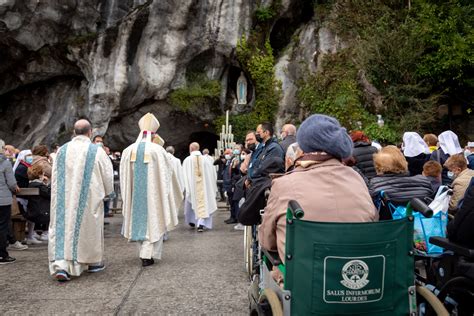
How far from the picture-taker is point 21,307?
14.0 feet

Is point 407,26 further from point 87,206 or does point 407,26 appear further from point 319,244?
point 319,244

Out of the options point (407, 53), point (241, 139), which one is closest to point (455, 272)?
point (407, 53)

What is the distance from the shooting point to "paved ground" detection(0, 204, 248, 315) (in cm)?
420

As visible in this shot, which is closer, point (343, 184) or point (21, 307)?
point (343, 184)

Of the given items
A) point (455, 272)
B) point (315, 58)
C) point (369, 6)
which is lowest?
point (455, 272)

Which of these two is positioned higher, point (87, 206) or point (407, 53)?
point (407, 53)

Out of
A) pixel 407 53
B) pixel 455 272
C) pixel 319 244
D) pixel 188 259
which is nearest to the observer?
pixel 319 244

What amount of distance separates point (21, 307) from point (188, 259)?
2413 millimetres

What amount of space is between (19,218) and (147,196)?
277 cm

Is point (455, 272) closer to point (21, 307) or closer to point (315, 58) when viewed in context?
point (21, 307)

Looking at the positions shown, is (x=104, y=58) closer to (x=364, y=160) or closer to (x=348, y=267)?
(x=364, y=160)

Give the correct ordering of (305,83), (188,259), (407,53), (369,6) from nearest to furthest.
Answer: (188,259)
(407,53)
(369,6)
(305,83)

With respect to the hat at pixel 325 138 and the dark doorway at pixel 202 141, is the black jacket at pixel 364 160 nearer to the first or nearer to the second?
the hat at pixel 325 138

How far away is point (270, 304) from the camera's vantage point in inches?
95.1
